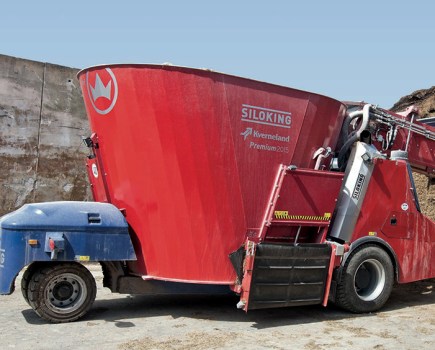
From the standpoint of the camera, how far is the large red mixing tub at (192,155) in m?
5.84

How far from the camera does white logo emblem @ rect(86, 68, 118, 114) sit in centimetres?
604

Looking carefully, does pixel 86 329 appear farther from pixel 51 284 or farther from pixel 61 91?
pixel 61 91

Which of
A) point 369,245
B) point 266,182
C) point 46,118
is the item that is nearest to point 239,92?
point 266,182

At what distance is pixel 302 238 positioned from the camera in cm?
654

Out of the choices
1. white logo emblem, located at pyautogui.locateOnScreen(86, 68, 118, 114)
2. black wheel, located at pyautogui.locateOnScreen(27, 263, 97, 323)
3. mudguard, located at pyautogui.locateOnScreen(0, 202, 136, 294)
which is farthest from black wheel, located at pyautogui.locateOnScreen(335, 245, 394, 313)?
white logo emblem, located at pyautogui.locateOnScreen(86, 68, 118, 114)

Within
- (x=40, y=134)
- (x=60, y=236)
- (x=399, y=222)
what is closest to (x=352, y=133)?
(x=399, y=222)

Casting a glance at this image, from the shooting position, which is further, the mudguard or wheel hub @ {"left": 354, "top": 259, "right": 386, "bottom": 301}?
wheel hub @ {"left": 354, "top": 259, "right": 386, "bottom": 301}

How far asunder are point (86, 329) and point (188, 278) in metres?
1.24

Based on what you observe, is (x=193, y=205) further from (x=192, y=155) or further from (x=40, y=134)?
(x=40, y=134)

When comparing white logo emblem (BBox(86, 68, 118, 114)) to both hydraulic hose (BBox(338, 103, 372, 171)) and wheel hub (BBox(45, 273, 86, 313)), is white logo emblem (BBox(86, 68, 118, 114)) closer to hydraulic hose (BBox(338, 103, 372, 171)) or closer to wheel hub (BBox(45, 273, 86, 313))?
wheel hub (BBox(45, 273, 86, 313))

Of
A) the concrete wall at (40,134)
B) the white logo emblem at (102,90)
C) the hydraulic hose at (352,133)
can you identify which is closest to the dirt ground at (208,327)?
the hydraulic hose at (352,133)

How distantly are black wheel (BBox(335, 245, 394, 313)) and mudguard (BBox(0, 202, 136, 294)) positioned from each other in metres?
2.72

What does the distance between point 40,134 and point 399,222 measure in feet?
22.8

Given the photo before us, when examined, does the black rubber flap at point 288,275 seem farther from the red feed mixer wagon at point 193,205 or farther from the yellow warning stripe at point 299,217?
the yellow warning stripe at point 299,217
